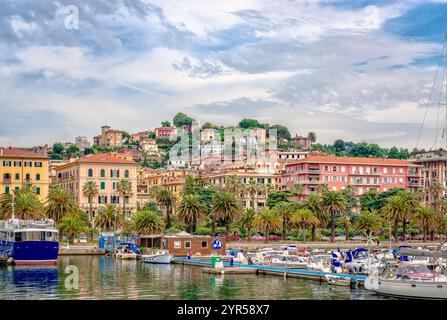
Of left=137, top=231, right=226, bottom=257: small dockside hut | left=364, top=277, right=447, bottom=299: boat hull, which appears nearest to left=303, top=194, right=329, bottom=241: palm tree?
left=137, top=231, right=226, bottom=257: small dockside hut

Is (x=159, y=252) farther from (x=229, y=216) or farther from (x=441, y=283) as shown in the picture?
(x=441, y=283)

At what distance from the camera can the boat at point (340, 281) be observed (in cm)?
4759

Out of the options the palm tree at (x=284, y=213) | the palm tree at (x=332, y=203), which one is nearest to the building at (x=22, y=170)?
the palm tree at (x=284, y=213)

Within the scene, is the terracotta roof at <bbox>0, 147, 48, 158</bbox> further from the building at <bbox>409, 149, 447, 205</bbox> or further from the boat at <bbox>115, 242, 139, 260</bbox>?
the building at <bbox>409, 149, 447, 205</bbox>

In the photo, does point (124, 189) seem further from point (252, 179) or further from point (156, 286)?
point (156, 286)

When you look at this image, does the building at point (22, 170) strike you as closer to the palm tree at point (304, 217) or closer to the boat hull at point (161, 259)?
the palm tree at point (304, 217)

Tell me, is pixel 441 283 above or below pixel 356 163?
Answer: below

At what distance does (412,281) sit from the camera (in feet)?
133

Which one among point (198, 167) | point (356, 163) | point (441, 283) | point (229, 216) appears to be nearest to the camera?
point (441, 283)

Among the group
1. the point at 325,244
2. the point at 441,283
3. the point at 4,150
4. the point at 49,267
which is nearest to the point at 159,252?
the point at 49,267

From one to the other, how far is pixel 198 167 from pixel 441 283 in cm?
15665

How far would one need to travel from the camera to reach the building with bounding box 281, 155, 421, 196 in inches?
5984

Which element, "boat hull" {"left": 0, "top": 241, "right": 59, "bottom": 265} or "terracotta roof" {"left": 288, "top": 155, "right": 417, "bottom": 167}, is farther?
"terracotta roof" {"left": 288, "top": 155, "right": 417, "bottom": 167}

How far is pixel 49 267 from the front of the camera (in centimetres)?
6556
